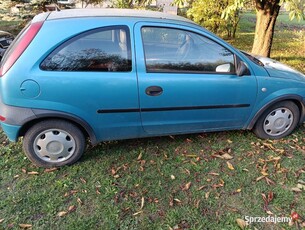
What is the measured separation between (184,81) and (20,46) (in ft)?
5.56

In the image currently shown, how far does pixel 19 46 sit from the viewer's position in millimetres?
2617

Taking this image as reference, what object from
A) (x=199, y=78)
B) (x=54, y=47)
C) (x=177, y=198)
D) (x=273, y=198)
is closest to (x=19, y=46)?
(x=54, y=47)

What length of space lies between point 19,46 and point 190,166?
7.29 ft

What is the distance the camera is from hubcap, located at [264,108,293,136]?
11.5ft

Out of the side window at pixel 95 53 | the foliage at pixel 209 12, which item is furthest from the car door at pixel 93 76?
the foliage at pixel 209 12

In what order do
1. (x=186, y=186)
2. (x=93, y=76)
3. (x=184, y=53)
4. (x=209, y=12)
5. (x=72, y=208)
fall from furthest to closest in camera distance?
(x=209, y=12) < (x=184, y=53) < (x=186, y=186) < (x=93, y=76) < (x=72, y=208)

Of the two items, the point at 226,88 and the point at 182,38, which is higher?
the point at 182,38

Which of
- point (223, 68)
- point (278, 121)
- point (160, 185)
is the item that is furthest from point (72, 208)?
point (278, 121)

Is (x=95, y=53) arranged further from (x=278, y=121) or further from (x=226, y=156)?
(x=278, y=121)

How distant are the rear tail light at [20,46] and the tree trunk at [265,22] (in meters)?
4.53

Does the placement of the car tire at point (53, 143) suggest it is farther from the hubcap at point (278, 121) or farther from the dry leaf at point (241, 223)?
the hubcap at point (278, 121)

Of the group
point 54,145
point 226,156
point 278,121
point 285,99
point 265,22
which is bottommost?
point 226,156

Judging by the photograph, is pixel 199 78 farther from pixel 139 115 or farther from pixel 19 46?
pixel 19 46

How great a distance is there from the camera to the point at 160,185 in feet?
9.32
